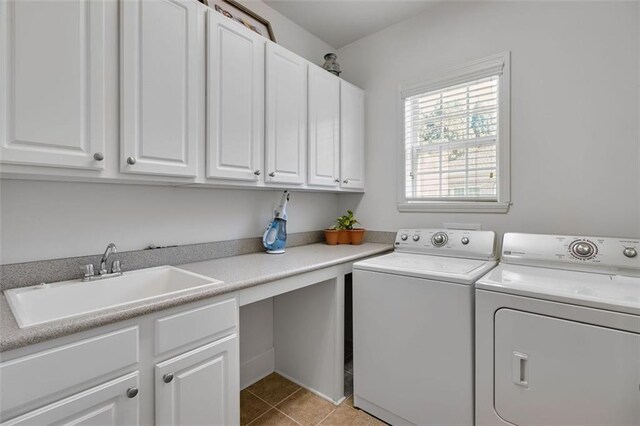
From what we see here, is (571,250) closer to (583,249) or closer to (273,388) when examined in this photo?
(583,249)

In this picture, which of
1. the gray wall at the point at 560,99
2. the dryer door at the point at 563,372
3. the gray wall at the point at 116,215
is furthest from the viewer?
the gray wall at the point at 560,99

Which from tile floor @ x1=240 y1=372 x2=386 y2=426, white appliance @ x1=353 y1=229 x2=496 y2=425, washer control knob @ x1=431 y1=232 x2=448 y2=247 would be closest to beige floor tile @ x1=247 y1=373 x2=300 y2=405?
tile floor @ x1=240 y1=372 x2=386 y2=426

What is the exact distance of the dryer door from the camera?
1.12m

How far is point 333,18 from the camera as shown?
2.44 m

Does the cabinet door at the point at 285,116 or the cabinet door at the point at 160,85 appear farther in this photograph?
the cabinet door at the point at 285,116

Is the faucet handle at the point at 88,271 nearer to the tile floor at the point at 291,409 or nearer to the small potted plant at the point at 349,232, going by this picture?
the tile floor at the point at 291,409

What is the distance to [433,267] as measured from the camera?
5.68ft

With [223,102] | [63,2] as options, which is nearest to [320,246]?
[223,102]

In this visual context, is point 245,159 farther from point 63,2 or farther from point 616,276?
point 616,276

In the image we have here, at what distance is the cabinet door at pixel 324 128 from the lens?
219 centimetres

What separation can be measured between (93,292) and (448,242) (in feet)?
6.70

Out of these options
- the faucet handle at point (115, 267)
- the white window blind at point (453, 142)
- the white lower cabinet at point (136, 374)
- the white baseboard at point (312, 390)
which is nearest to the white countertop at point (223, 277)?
the white lower cabinet at point (136, 374)

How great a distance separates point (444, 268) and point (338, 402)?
3.58 feet

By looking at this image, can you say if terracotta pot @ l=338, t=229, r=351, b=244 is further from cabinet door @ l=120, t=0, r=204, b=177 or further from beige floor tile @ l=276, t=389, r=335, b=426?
cabinet door @ l=120, t=0, r=204, b=177
